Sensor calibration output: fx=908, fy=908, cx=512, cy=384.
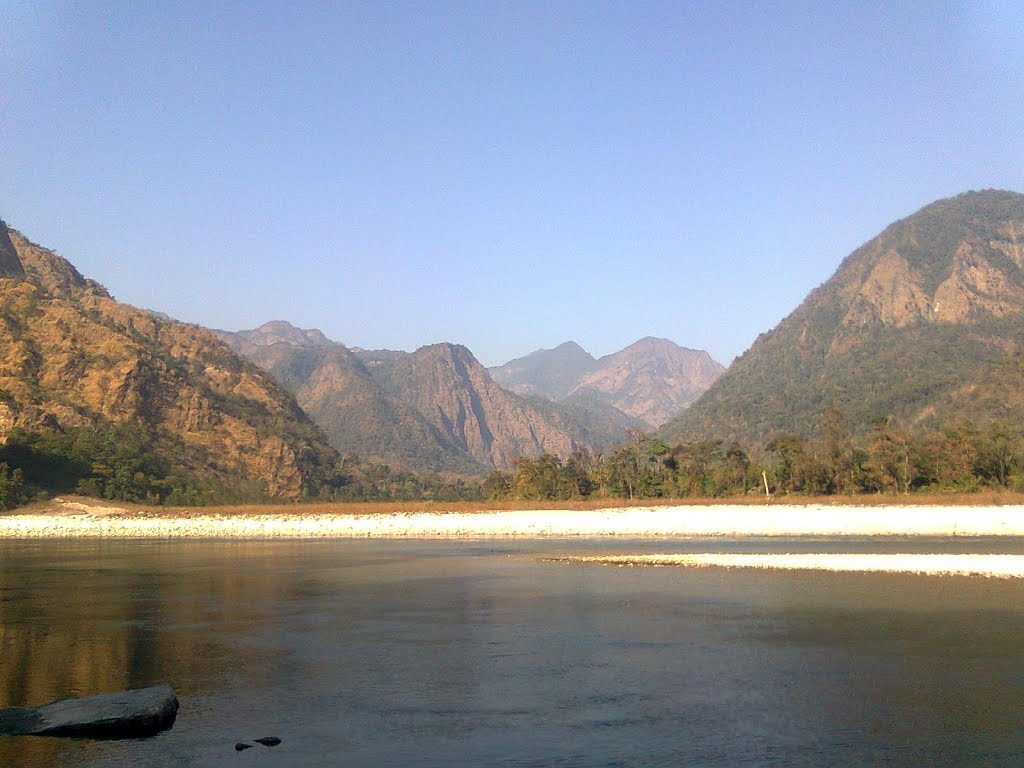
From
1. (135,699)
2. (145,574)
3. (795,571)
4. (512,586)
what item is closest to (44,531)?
(145,574)

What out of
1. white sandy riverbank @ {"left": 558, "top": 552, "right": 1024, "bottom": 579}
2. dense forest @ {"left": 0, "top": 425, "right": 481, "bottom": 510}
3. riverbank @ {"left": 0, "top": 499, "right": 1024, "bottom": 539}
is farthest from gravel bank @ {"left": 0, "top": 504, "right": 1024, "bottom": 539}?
white sandy riverbank @ {"left": 558, "top": 552, "right": 1024, "bottom": 579}

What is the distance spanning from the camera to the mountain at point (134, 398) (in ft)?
296

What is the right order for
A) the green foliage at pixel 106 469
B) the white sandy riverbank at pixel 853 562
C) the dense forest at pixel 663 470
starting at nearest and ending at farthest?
the white sandy riverbank at pixel 853 562
the dense forest at pixel 663 470
the green foliage at pixel 106 469

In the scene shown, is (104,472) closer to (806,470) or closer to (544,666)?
(806,470)

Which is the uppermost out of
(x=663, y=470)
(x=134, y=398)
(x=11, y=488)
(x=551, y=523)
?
(x=134, y=398)

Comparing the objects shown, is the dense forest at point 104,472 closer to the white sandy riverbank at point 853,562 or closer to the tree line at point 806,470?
the tree line at point 806,470

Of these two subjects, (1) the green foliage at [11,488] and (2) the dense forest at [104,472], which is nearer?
(1) the green foliage at [11,488]

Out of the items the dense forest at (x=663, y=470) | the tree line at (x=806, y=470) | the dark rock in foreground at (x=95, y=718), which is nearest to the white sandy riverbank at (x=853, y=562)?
the dark rock in foreground at (x=95, y=718)

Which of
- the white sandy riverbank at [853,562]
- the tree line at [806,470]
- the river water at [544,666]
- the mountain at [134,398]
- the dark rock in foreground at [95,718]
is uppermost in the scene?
the mountain at [134,398]

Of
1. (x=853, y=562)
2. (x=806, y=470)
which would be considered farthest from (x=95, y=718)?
(x=806, y=470)

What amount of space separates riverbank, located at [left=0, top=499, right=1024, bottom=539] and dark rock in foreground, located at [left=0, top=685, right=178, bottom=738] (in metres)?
39.9

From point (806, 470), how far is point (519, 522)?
25533mm

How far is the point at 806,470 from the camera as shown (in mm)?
70500

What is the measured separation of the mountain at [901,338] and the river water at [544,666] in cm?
8860
